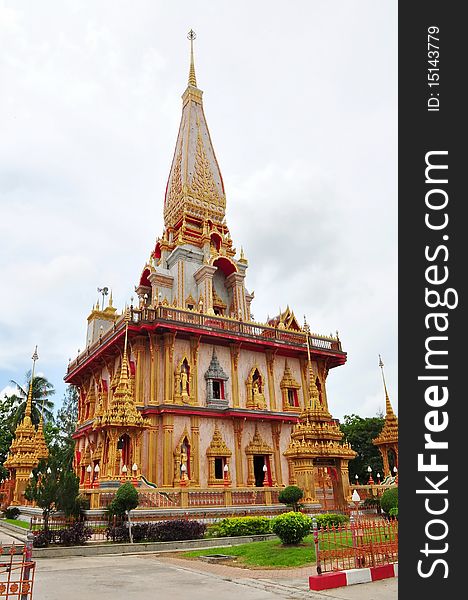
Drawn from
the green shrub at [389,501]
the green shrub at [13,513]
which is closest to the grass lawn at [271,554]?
the green shrub at [389,501]

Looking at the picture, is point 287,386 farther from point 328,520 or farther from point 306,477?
point 328,520

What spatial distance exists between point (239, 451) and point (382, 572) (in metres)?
18.4

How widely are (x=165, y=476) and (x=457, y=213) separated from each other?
2087 centimetres

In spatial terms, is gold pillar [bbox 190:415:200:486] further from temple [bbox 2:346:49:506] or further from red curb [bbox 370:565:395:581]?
red curb [bbox 370:565:395:581]

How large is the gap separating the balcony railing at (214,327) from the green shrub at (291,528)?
14.2m

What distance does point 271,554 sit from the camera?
41.4 feet

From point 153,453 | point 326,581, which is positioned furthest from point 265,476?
point 326,581

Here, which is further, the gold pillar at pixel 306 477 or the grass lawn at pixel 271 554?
the gold pillar at pixel 306 477

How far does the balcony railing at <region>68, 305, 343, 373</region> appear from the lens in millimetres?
26547

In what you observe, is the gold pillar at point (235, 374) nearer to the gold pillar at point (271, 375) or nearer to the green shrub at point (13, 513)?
the gold pillar at point (271, 375)

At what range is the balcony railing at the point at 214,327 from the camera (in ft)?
87.1

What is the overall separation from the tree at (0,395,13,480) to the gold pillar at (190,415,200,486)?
1898 centimetres

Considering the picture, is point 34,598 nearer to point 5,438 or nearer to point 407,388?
point 407,388

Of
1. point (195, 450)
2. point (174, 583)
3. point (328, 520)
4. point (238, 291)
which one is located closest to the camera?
point (174, 583)
